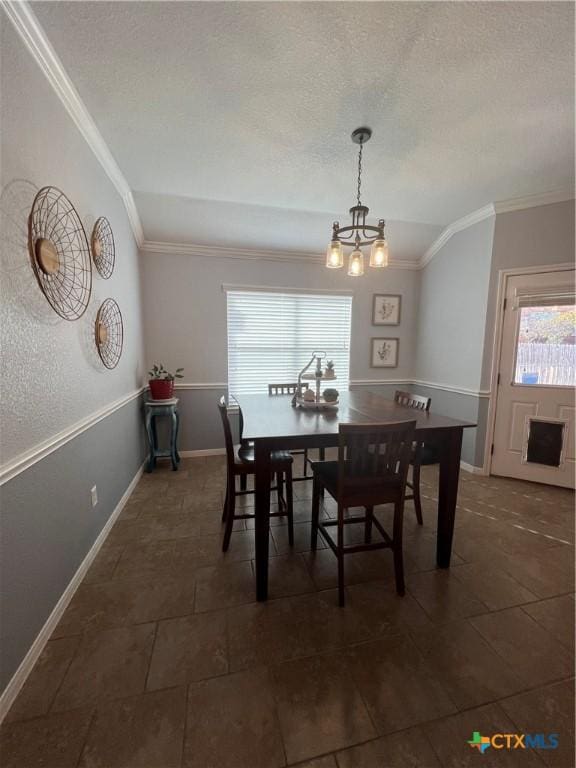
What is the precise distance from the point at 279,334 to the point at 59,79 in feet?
9.01

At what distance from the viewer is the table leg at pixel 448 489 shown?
1.82 meters

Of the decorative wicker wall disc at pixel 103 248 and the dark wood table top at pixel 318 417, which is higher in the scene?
the decorative wicker wall disc at pixel 103 248

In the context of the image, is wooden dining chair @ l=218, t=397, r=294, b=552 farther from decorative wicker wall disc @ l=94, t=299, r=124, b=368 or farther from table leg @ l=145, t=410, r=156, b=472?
table leg @ l=145, t=410, r=156, b=472

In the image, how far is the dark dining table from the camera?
1.59 m

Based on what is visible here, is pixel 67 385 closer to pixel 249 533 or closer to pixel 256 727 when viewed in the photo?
pixel 249 533

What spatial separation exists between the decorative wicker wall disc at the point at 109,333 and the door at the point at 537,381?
11.9 feet

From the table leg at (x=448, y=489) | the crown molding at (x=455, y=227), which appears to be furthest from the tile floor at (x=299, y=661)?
the crown molding at (x=455, y=227)

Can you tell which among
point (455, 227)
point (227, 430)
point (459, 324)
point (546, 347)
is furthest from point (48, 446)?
point (455, 227)

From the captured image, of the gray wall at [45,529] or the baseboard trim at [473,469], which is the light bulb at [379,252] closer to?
the gray wall at [45,529]

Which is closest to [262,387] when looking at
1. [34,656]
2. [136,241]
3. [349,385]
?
[349,385]

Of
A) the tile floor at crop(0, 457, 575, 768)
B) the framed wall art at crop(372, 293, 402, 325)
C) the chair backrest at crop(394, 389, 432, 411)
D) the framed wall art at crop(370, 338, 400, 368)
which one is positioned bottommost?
the tile floor at crop(0, 457, 575, 768)

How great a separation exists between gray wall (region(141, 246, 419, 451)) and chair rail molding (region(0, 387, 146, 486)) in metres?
1.40

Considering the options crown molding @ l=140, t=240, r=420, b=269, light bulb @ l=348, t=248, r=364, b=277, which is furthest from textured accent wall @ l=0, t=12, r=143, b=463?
light bulb @ l=348, t=248, r=364, b=277

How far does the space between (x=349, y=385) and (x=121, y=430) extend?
9.23ft
